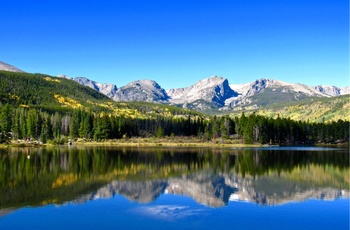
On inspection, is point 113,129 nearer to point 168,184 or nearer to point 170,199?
point 168,184

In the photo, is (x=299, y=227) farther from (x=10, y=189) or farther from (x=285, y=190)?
(x=10, y=189)

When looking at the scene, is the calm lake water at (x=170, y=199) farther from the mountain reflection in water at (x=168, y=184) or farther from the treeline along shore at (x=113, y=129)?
the treeline along shore at (x=113, y=129)

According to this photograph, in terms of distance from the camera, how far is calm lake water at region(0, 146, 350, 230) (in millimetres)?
27286

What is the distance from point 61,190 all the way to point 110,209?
9.98m

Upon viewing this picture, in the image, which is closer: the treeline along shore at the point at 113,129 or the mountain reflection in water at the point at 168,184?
the mountain reflection in water at the point at 168,184

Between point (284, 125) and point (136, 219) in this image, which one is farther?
point (284, 125)

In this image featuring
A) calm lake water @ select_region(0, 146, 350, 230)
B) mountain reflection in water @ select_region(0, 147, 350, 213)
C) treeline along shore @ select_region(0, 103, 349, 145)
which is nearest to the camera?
calm lake water @ select_region(0, 146, 350, 230)

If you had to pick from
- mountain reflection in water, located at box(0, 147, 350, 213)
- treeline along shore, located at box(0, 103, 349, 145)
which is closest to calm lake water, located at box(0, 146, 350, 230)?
mountain reflection in water, located at box(0, 147, 350, 213)

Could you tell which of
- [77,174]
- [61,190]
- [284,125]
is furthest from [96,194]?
[284,125]

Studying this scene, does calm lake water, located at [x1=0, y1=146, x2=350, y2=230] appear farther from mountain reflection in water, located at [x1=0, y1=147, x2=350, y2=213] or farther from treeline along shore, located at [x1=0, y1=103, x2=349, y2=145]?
treeline along shore, located at [x1=0, y1=103, x2=349, y2=145]

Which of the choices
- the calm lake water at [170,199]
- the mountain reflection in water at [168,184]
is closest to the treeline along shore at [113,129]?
the mountain reflection in water at [168,184]

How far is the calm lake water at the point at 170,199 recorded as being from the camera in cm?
2729

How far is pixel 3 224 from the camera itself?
Answer: 25531mm

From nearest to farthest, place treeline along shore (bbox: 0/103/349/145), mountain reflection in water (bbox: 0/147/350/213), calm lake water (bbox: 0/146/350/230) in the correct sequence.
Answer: calm lake water (bbox: 0/146/350/230) < mountain reflection in water (bbox: 0/147/350/213) < treeline along shore (bbox: 0/103/349/145)
